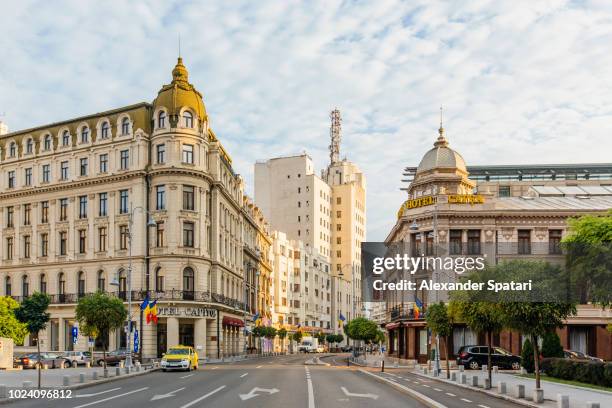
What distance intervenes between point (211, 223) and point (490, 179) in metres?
50.8

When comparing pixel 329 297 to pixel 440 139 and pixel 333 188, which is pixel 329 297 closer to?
pixel 333 188

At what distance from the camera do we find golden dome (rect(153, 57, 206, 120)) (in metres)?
70.4

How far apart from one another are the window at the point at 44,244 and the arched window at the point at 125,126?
14.7 meters

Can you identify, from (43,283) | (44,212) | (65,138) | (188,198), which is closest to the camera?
(188,198)

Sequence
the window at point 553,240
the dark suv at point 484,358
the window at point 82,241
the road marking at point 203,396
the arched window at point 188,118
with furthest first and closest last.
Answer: the window at point 82,241
the arched window at point 188,118
the window at point 553,240
the dark suv at point 484,358
the road marking at point 203,396

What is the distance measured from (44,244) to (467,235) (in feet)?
142

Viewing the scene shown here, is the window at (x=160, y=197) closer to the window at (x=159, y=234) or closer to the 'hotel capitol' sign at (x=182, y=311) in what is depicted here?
the window at (x=159, y=234)

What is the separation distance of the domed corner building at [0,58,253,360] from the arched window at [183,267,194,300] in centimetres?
11

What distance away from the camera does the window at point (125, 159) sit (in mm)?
71812

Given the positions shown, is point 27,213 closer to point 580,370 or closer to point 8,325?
point 8,325

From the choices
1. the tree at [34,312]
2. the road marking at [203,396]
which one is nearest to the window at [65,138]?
the tree at [34,312]

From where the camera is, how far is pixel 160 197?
70.4 metres

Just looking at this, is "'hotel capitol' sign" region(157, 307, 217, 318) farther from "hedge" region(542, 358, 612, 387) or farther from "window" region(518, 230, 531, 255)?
"hedge" region(542, 358, 612, 387)

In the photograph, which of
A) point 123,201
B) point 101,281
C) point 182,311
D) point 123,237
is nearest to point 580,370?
point 182,311
